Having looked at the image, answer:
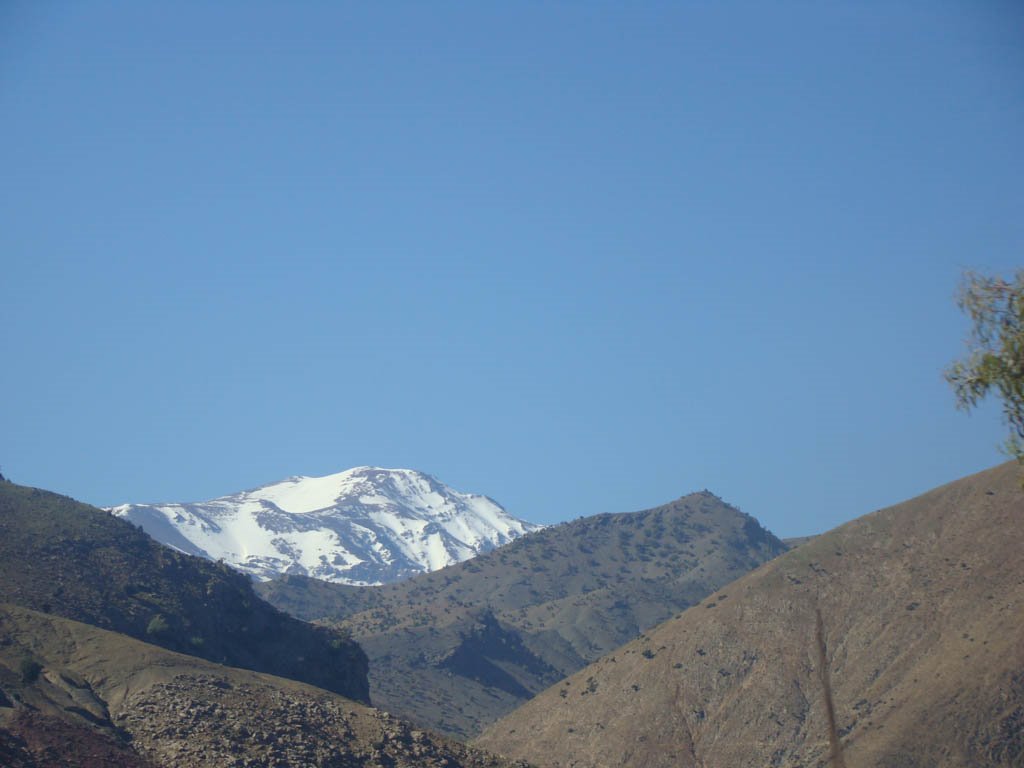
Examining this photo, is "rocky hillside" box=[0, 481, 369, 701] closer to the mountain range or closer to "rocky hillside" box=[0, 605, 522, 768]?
the mountain range

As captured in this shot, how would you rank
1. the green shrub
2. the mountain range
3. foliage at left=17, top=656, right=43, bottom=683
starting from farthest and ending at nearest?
the green shrub
foliage at left=17, top=656, right=43, bottom=683
the mountain range

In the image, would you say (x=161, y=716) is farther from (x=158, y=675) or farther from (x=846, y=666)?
(x=846, y=666)

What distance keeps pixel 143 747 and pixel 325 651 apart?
51853 mm

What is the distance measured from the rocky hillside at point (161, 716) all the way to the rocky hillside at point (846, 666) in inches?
1851

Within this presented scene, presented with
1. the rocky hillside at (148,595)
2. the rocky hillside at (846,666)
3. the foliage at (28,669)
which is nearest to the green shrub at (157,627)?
the rocky hillside at (148,595)

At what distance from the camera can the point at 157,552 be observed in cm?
12606

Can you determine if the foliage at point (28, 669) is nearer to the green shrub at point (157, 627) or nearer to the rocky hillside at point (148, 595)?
the rocky hillside at point (148, 595)

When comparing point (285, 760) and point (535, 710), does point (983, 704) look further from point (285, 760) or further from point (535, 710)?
point (285, 760)

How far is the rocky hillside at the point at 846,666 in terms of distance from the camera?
103750 mm

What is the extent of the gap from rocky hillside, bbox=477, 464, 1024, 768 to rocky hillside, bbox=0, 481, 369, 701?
29678 mm

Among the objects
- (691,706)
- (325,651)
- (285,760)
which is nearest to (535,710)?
(691,706)

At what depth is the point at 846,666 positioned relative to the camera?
127 metres

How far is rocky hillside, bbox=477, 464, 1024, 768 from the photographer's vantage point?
10375 cm

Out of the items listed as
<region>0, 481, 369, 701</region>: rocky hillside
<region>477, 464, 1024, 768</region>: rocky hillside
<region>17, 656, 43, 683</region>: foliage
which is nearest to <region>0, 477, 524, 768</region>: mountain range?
<region>17, 656, 43, 683</region>: foliage
